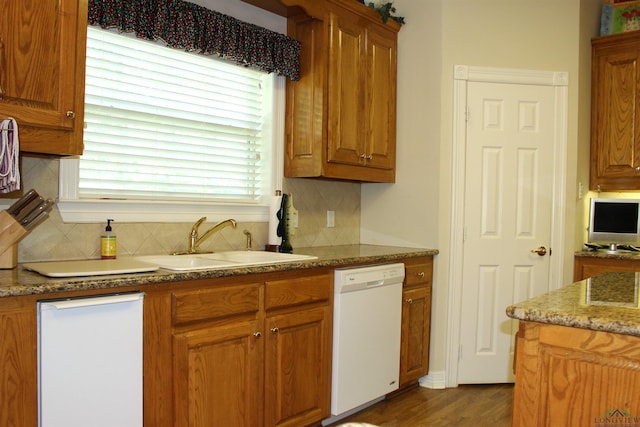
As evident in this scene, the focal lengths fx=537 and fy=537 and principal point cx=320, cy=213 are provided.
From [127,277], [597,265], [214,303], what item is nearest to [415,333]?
[597,265]

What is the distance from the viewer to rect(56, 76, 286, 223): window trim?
2357mm

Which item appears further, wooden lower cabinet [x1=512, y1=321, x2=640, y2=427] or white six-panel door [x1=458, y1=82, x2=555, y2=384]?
white six-panel door [x1=458, y1=82, x2=555, y2=384]

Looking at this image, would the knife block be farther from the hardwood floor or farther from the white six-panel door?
the white six-panel door

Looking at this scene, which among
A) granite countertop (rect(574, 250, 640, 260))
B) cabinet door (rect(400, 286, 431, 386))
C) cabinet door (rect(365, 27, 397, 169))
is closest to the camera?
cabinet door (rect(400, 286, 431, 386))

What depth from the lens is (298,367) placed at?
2617 mm

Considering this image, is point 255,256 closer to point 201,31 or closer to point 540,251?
point 201,31

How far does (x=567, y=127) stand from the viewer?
3629 millimetres

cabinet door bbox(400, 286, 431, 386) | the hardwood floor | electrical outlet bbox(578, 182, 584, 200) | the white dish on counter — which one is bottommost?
the hardwood floor

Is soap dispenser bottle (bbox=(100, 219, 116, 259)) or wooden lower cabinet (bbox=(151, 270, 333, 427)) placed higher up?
soap dispenser bottle (bbox=(100, 219, 116, 259))

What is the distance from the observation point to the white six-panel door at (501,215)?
3574mm

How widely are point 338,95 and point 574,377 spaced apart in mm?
2186

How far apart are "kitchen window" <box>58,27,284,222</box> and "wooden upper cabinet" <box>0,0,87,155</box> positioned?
412 mm

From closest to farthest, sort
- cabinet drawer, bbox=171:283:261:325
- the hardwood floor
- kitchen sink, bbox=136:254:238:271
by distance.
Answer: cabinet drawer, bbox=171:283:261:325, kitchen sink, bbox=136:254:238:271, the hardwood floor

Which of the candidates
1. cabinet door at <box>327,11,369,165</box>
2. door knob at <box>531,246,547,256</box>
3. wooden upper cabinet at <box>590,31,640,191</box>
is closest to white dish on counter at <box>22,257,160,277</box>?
cabinet door at <box>327,11,369,165</box>
